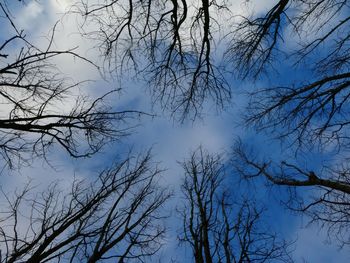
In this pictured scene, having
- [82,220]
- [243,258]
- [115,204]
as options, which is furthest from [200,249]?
[82,220]

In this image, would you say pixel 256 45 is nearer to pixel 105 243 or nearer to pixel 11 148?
pixel 11 148

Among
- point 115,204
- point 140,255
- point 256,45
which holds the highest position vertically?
point 256,45


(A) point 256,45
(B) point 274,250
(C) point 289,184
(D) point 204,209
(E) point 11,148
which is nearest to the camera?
(E) point 11,148

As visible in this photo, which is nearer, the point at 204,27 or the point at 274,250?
the point at 204,27

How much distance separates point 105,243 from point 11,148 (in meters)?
2.45

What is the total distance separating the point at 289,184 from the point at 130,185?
10.6 feet

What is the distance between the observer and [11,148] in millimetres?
4621

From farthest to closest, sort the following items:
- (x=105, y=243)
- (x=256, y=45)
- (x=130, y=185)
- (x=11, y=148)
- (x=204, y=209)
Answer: (x=204, y=209) < (x=130, y=185) < (x=105, y=243) < (x=256, y=45) < (x=11, y=148)

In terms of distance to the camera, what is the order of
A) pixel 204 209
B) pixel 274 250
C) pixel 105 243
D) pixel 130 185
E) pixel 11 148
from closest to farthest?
1. pixel 11 148
2. pixel 105 243
3. pixel 130 185
4. pixel 274 250
5. pixel 204 209

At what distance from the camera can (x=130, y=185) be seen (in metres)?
7.32

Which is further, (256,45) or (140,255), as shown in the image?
(140,255)

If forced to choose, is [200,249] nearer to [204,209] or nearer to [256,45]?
[204,209]

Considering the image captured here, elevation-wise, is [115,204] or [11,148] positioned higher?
[115,204]

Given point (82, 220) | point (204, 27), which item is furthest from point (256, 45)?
point (82, 220)
